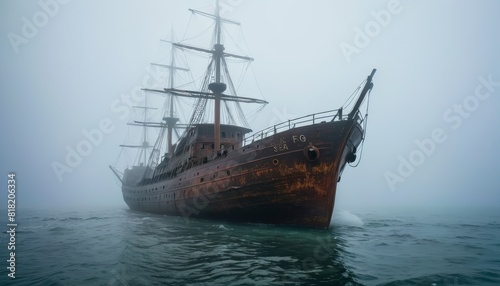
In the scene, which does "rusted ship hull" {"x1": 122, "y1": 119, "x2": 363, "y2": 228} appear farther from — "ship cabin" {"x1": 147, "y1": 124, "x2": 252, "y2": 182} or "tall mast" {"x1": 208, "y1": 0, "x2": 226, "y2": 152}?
"ship cabin" {"x1": 147, "y1": 124, "x2": 252, "y2": 182}

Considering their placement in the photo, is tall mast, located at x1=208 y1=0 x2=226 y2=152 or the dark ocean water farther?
tall mast, located at x1=208 y1=0 x2=226 y2=152

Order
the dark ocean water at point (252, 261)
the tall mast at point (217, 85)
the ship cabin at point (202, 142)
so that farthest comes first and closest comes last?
the ship cabin at point (202, 142), the tall mast at point (217, 85), the dark ocean water at point (252, 261)

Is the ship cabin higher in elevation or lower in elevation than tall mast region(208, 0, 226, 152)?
lower

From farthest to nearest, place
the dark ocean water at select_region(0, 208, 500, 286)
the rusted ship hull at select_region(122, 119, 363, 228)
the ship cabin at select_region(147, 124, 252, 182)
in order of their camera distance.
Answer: the ship cabin at select_region(147, 124, 252, 182)
the rusted ship hull at select_region(122, 119, 363, 228)
the dark ocean water at select_region(0, 208, 500, 286)

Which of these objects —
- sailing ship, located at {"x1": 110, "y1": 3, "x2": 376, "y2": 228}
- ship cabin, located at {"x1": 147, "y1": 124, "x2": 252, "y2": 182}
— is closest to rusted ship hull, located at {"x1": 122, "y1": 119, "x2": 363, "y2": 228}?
sailing ship, located at {"x1": 110, "y1": 3, "x2": 376, "y2": 228}

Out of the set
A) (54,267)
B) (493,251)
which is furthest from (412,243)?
(54,267)

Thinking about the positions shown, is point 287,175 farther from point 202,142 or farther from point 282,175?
point 202,142

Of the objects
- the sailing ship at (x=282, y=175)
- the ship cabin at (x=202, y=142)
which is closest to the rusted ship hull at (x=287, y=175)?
the sailing ship at (x=282, y=175)

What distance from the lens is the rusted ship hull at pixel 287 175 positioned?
13945 mm

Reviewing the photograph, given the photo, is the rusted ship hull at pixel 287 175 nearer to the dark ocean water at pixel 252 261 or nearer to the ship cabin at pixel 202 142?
the dark ocean water at pixel 252 261

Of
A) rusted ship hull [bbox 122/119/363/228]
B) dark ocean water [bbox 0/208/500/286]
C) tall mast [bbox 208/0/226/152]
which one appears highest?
tall mast [bbox 208/0/226/152]

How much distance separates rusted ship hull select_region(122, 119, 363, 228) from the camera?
13.9 m

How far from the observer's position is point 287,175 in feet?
46.9

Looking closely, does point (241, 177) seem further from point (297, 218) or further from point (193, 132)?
point (193, 132)
